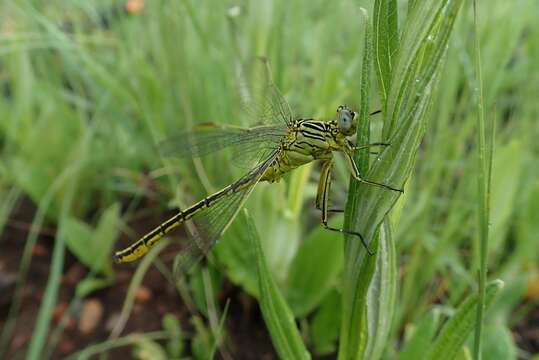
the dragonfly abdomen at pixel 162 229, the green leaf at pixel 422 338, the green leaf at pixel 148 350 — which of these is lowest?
the green leaf at pixel 148 350

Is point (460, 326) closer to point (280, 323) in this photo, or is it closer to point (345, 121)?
point (280, 323)

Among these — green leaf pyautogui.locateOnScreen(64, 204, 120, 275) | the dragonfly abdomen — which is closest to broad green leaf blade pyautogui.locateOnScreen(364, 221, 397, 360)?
the dragonfly abdomen

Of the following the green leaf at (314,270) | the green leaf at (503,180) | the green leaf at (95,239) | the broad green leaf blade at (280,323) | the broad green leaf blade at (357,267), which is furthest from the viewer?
the green leaf at (95,239)

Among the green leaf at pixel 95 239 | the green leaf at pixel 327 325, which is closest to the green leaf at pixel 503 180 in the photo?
the green leaf at pixel 327 325

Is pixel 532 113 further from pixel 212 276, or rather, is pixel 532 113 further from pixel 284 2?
pixel 212 276

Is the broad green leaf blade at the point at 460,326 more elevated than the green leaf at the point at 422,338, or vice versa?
the broad green leaf blade at the point at 460,326

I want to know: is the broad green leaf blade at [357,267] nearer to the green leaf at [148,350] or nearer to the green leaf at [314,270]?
the green leaf at [314,270]

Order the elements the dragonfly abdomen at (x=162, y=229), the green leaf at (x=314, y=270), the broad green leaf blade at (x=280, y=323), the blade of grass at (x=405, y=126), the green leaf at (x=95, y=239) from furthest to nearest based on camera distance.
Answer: the green leaf at (x=95, y=239), the green leaf at (x=314, y=270), the dragonfly abdomen at (x=162, y=229), the broad green leaf blade at (x=280, y=323), the blade of grass at (x=405, y=126)
